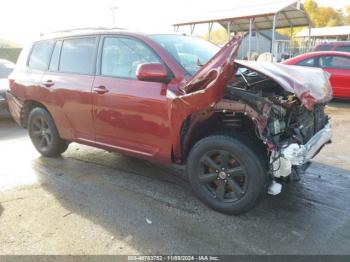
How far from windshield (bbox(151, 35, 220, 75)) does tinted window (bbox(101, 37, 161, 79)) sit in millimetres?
203

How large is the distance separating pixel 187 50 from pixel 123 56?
0.77 m

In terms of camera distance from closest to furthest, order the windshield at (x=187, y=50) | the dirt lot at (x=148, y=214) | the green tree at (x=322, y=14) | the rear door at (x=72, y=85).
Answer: the dirt lot at (x=148, y=214) → the windshield at (x=187, y=50) → the rear door at (x=72, y=85) → the green tree at (x=322, y=14)

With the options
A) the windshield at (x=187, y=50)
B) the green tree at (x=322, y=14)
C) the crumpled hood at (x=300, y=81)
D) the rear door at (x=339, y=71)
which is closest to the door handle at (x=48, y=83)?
the windshield at (x=187, y=50)

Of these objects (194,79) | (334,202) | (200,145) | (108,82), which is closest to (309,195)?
(334,202)

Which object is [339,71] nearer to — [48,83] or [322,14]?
[48,83]

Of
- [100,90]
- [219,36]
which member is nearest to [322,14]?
[219,36]

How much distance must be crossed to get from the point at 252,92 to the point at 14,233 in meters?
2.62

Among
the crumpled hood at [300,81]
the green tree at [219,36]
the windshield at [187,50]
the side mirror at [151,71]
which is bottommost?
the green tree at [219,36]

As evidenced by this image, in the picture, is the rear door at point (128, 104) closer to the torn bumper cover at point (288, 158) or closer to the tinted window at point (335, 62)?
the torn bumper cover at point (288, 158)

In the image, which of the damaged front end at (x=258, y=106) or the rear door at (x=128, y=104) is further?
the rear door at (x=128, y=104)

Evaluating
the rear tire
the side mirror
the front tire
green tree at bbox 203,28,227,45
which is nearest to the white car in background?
the rear tire

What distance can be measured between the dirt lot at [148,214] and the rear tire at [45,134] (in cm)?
27

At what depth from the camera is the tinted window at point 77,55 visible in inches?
191

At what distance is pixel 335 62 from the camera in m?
10.3
